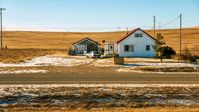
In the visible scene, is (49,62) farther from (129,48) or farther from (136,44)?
(136,44)

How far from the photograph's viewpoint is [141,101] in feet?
69.3

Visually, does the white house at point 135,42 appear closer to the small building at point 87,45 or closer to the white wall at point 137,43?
the white wall at point 137,43

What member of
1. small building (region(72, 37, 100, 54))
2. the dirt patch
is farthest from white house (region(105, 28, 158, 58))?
the dirt patch

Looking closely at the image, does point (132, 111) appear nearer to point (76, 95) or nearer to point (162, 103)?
point (162, 103)

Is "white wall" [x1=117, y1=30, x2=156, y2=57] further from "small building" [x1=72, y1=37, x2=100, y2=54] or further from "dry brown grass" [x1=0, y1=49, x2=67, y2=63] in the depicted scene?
"dry brown grass" [x1=0, y1=49, x2=67, y2=63]

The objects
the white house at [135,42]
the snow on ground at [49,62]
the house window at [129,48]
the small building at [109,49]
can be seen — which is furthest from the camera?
the small building at [109,49]

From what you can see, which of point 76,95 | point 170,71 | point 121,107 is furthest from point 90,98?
point 170,71

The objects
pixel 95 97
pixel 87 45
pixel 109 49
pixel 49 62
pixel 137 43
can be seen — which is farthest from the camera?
pixel 87 45

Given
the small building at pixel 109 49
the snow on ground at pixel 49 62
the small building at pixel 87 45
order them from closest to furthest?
the snow on ground at pixel 49 62, the small building at pixel 109 49, the small building at pixel 87 45

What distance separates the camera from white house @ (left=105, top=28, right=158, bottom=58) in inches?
2726

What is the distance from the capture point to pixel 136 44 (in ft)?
228

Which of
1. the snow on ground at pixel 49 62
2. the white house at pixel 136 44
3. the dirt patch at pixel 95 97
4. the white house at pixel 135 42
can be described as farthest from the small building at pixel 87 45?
the dirt patch at pixel 95 97

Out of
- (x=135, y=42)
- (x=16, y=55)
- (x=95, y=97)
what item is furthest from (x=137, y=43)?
(x=95, y=97)

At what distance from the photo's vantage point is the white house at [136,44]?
69.2 m
